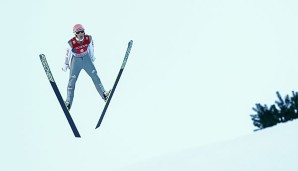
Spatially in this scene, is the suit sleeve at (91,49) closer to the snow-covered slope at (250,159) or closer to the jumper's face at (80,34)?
the jumper's face at (80,34)

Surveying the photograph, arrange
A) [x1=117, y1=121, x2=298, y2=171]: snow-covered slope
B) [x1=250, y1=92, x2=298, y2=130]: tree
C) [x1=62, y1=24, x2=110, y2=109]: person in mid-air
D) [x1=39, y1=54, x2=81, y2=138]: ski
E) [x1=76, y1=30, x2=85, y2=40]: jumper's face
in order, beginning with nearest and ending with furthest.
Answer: [x1=117, y1=121, x2=298, y2=171]: snow-covered slope → [x1=76, y1=30, x2=85, y2=40]: jumper's face → [x1=62, y1=24, x2=110, y2=109]: person in mid-air → [x1=39, y1=54, x2=81, y2=138]: ski → [x1=250, y1=92, x2=298, y2=130]: tree

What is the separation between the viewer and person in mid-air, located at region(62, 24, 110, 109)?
9695 mm

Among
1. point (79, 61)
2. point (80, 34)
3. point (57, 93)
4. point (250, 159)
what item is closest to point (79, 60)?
point (79, 61)

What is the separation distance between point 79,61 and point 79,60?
29mm

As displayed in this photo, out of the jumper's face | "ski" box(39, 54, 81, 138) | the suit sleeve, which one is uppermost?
the jumper's face

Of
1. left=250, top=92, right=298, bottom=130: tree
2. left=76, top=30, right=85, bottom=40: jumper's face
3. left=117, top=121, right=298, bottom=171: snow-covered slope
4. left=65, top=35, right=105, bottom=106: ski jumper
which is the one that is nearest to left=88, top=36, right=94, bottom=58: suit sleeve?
left=65, top=35, right=105, bottom=106: ski jumper

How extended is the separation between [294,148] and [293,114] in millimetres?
11182

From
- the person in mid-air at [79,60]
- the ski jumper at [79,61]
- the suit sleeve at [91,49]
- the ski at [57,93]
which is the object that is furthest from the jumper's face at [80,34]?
the ski at [57,93]

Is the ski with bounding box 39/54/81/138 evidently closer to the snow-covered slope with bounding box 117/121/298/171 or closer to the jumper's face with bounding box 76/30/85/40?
the jumper's face with bounding box 76/30/85/40

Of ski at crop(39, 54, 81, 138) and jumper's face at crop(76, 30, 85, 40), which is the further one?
ski at crop(39, 54, 81, 138)

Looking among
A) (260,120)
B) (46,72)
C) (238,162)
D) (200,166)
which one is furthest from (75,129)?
(260,120)

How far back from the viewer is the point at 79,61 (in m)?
10.1

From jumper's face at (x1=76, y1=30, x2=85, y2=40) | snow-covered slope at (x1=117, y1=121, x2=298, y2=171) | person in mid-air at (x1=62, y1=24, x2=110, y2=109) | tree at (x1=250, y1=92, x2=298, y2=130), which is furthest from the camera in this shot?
tree at (x1=250, y1=92, x2=298, y2=130)

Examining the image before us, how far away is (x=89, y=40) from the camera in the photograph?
978 cm
